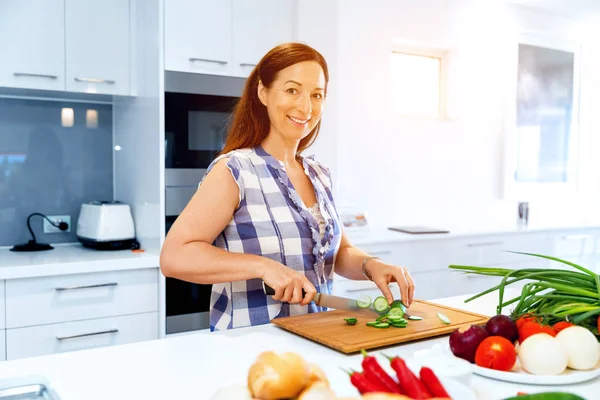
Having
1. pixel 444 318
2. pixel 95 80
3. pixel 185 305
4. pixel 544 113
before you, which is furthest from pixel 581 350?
pixel 544 113

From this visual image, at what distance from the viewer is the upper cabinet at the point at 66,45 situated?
2668mm

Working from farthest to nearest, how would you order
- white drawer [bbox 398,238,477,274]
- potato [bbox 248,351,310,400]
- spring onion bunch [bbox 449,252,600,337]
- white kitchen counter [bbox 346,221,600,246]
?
white drawer [bbox 398,238,477,274], white kitchen counter [bbox 346,221,600,246], spring onion bunch [bbox 449,252,600,337], potato [bbox 248,351,310,400]

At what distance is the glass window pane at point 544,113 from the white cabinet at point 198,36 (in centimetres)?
255

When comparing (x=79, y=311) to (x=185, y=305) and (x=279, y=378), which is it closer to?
(x=185, y=305)

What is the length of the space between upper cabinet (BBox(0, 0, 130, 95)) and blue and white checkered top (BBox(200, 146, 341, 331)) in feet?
4.99

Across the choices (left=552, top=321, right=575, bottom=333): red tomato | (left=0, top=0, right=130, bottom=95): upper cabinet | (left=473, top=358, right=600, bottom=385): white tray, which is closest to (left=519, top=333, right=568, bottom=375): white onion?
(left=473, top=358, right=600, bottom=385): white tray

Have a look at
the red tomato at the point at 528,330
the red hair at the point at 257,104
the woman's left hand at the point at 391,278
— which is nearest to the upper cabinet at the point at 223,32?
the red hair at the point at 257,104

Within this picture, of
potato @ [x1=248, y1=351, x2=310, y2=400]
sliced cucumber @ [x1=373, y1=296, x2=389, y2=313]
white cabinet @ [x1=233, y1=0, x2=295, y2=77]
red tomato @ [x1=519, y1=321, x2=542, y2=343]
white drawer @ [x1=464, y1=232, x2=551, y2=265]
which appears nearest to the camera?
potato @ [x1=248, y1=351, x2=310, y2=400]

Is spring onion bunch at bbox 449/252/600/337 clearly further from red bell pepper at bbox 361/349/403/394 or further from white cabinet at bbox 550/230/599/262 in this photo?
white cabinet at bbox 550/230/599/262

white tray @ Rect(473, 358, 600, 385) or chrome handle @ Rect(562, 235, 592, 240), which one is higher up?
white tray @ Rect(473, 358, 600, 385)

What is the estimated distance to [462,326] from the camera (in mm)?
1435

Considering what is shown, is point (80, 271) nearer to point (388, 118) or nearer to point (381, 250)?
point (381, 250)

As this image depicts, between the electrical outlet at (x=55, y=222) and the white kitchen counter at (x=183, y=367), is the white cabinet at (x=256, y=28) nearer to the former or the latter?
the electrical outlet at (x=55, y=222)

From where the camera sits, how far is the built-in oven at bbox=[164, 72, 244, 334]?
2.76m
